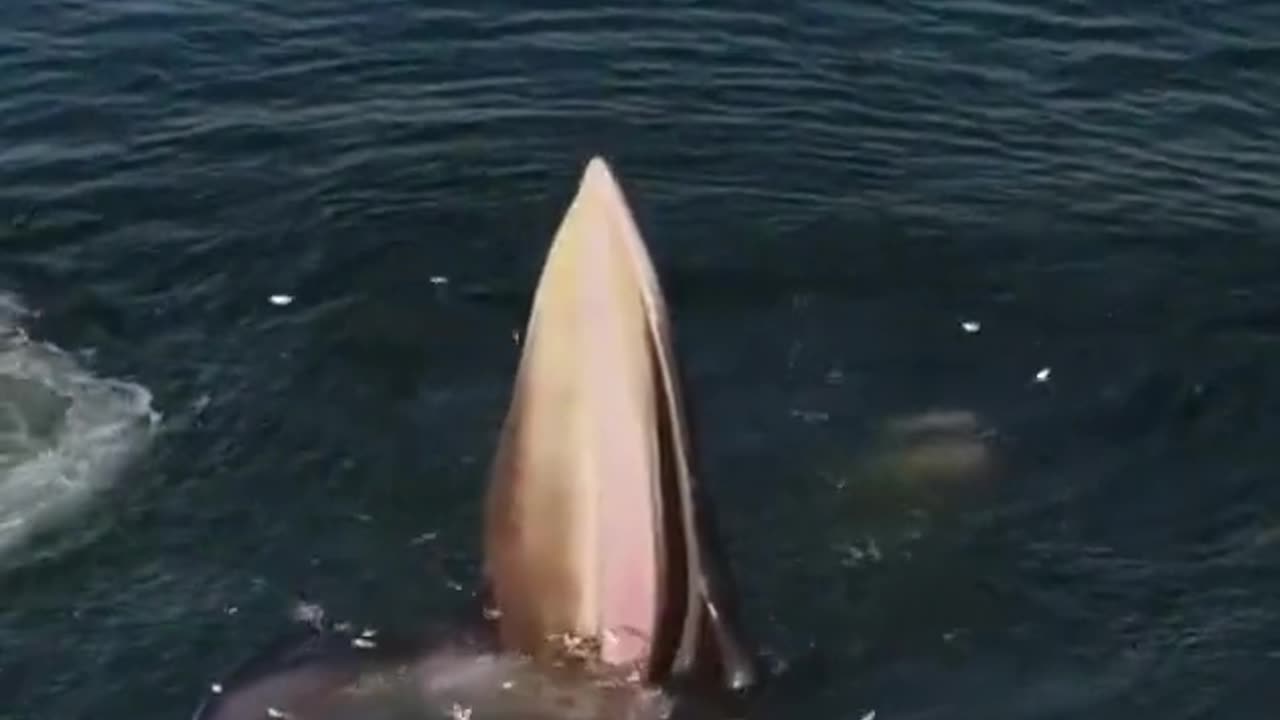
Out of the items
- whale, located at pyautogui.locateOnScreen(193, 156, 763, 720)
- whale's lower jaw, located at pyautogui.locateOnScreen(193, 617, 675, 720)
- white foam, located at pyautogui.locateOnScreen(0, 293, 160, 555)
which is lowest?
white foam, located at pyautogui.locateOnScreen(0, 293, 160, 555)

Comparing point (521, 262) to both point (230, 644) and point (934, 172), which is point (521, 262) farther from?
point (230, 644)

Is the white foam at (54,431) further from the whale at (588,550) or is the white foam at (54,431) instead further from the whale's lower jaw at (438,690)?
the whale at (588,550)

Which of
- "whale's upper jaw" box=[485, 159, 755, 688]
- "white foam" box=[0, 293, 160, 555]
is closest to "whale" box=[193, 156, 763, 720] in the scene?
"whale's upper jaw" box=[485, 159, 755, 688]

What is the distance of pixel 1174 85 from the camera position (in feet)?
77.4

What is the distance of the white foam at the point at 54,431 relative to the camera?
16.6 m

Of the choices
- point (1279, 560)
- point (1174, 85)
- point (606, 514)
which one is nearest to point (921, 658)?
point (1279, 560)

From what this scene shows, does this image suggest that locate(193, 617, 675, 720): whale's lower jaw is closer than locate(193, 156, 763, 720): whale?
No

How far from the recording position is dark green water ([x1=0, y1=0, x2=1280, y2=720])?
15.2 metres

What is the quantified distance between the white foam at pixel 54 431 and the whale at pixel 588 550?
4.50 meters

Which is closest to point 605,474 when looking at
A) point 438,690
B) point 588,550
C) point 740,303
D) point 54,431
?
point 588,550

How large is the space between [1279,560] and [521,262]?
293 inches

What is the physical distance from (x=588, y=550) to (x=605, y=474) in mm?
426

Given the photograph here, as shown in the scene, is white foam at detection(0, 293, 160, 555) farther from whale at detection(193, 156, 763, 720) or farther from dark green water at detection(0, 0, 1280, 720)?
whale at detection(193, 156, 763, 720)

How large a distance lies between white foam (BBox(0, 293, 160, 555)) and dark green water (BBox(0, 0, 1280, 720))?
0.23 metres
